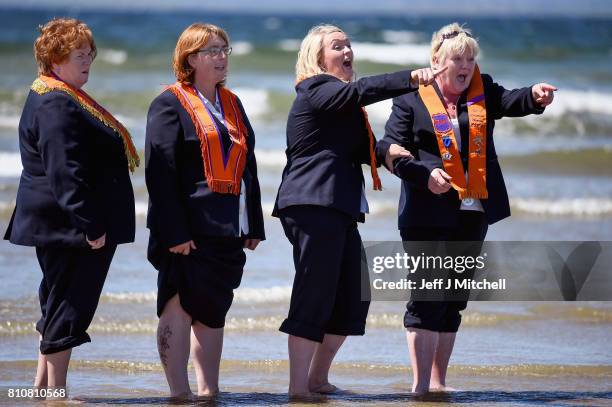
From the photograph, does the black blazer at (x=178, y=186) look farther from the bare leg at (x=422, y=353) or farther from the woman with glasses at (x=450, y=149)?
the bare leg at (x=422, y=353)

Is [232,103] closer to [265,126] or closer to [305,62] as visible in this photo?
[305,62]

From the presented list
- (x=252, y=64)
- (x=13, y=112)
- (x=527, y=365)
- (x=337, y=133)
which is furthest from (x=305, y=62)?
(x=252, y=64)

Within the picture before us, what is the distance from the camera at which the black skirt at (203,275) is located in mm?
4715

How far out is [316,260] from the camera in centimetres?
477

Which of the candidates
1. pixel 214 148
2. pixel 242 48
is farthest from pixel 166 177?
pixel 242 48

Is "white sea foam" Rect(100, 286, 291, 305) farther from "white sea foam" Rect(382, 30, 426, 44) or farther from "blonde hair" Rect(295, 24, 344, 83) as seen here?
"white sea foam" Rect(382, 30, 426, 44)

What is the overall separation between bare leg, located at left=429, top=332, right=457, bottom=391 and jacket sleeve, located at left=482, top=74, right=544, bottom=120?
1023 millimetres

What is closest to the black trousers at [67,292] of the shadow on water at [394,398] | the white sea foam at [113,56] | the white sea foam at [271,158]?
the shadow on water at [394,398]

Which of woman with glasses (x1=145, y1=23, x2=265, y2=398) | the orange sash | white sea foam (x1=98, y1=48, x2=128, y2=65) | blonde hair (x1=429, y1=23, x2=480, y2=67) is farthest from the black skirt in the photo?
white sea foam (x1=98, y1=48, x2=128, y2=65)

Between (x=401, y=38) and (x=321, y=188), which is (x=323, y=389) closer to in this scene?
(x=321, y=188)

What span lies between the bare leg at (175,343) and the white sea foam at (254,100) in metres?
12.7

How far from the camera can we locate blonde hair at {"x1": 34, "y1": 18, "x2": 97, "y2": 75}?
4.57 metres

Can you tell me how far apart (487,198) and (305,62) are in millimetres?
991

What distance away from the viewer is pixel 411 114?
5.01 meters
